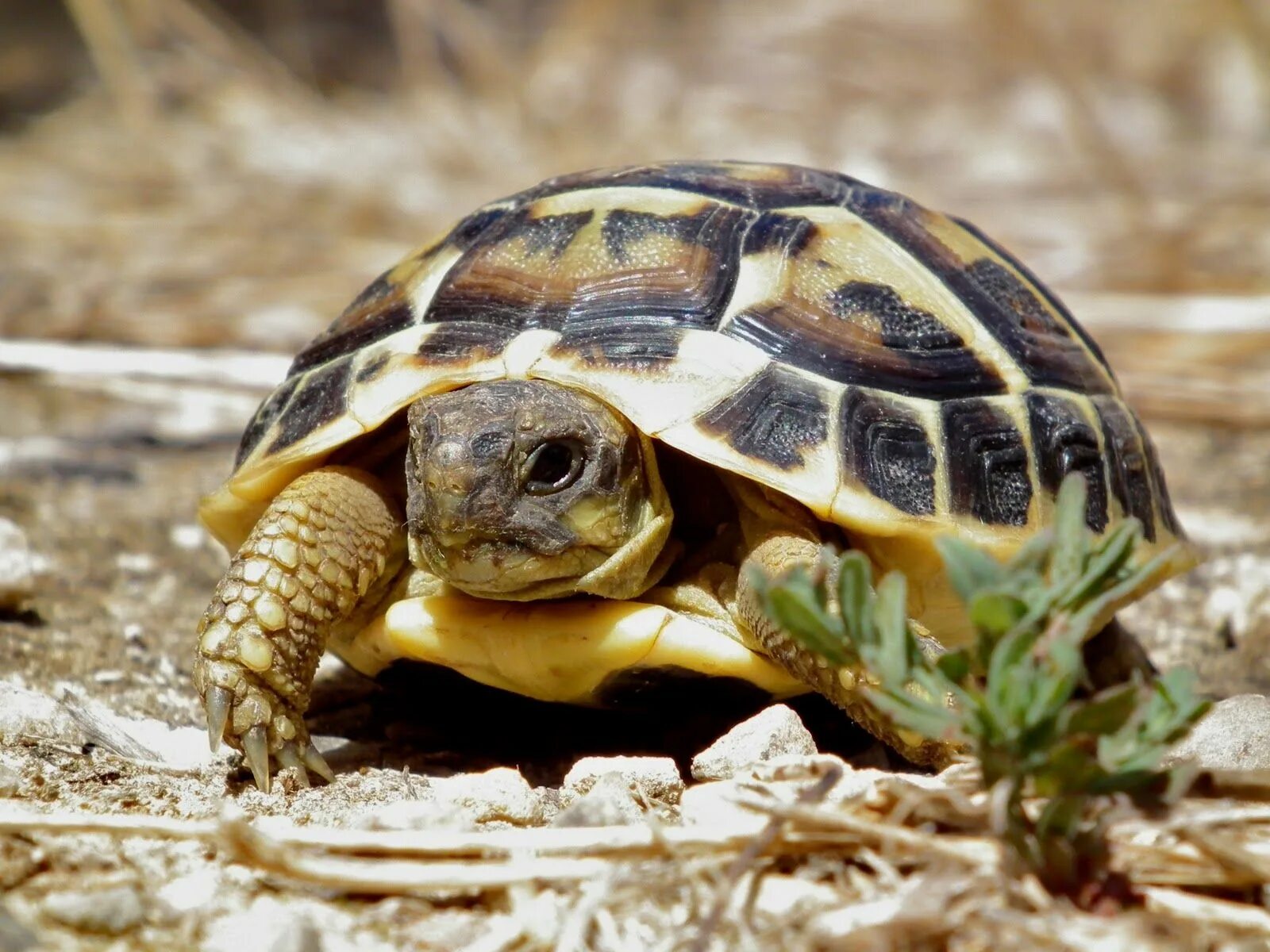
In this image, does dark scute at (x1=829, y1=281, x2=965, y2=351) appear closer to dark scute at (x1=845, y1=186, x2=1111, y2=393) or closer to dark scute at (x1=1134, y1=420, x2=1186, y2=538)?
dark scute at (x1=845, y1=186, x2=1111, y2=393)

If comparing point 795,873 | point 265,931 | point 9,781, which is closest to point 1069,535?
point 795,873

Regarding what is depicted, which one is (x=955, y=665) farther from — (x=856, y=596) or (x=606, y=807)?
(x=606, y=807)

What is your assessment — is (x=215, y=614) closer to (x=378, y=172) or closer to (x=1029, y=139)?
(x=378, y=172)

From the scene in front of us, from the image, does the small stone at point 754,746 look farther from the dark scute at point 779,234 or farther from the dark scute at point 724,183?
the dark scute at point 724,183

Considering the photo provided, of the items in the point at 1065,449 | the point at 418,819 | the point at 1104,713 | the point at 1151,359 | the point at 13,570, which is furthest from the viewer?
the point at 1151,359

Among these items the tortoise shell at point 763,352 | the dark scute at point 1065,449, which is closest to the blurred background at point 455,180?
the dark scute at point 1065,449

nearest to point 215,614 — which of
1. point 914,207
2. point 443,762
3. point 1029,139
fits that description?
point 443,762
